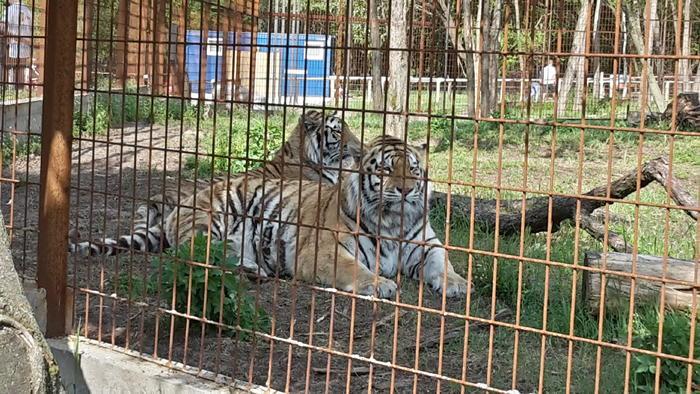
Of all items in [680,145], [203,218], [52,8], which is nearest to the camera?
[52,8]

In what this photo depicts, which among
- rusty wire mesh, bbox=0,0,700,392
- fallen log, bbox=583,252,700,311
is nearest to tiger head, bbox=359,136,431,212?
rusty wire mesh, bbox=0,0,700,392

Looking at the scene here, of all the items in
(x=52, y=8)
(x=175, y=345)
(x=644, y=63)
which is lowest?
(x=175, y=345)

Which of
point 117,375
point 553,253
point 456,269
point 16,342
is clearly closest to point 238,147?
point 456,269

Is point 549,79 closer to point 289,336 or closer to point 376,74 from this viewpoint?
point 376,74

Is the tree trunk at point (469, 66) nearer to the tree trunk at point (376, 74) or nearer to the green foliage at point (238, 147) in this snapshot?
the tree trunk at point (376, 74)

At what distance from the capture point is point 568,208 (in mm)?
6727

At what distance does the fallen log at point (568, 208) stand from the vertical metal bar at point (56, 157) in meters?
2.85

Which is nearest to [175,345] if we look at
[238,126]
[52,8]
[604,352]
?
[52,8]

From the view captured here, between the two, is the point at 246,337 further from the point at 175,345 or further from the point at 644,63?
the point at 644,63

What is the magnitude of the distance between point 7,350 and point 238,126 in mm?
11065

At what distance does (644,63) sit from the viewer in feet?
8.90

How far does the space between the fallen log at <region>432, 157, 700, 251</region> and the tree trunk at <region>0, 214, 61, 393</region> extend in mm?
Answer: 3743

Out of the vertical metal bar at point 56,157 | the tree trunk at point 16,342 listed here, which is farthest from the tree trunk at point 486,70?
the vertical metal bar at point 56,157

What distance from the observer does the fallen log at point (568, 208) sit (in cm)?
627
